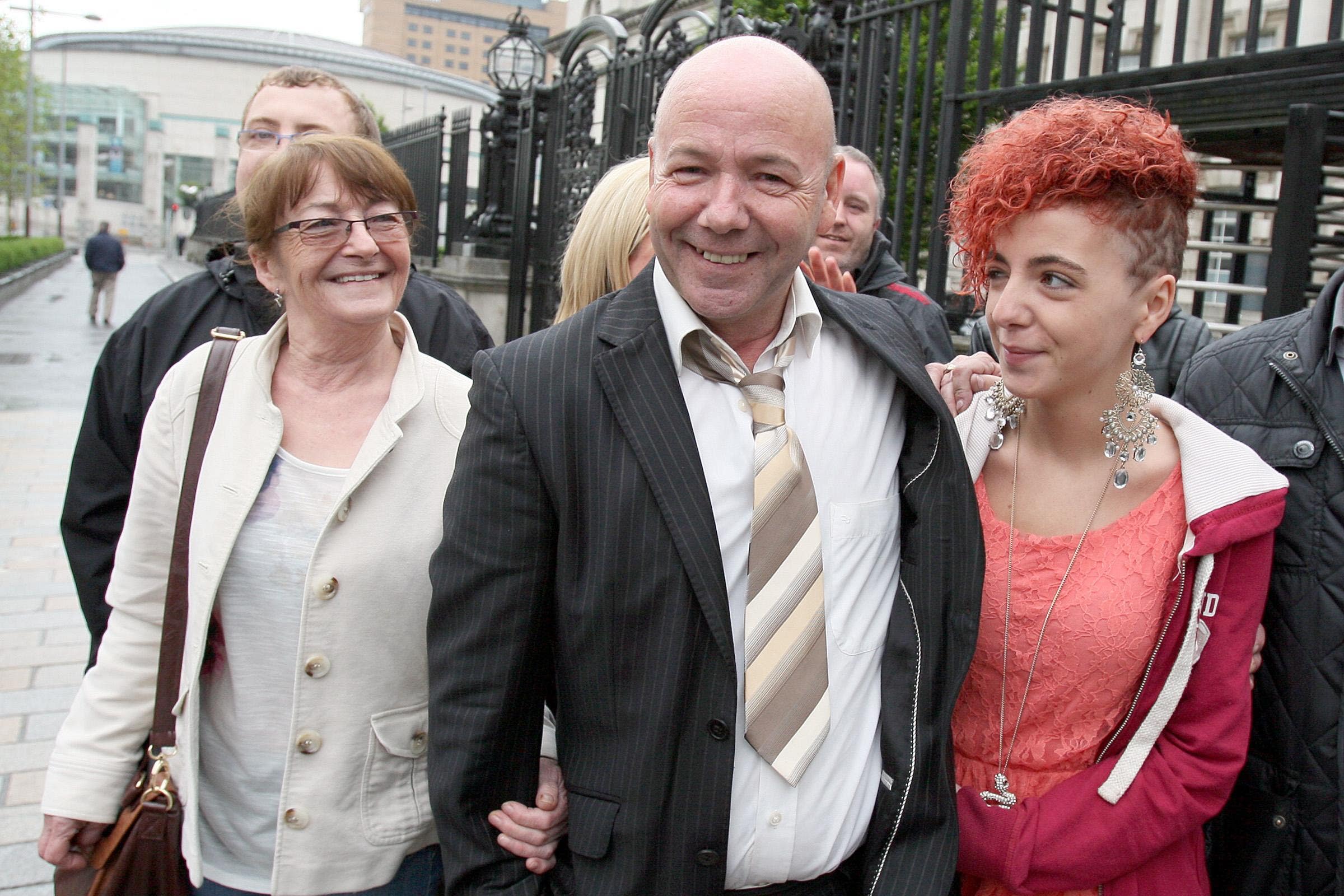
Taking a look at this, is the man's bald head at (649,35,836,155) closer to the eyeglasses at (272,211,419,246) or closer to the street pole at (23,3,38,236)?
the eyeglasses at (272,211,419,246)

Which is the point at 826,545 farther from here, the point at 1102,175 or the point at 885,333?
the point at 1102,175

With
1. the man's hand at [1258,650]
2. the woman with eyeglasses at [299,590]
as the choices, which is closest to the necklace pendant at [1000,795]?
the man's hand at [1258,650]

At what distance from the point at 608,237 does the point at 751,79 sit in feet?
3.45

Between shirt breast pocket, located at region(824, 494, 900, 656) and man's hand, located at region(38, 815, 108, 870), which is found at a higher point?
shirt breast pocket, located at region(824, 494, 900, 656)

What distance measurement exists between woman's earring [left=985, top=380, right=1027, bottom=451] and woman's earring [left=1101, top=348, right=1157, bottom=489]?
0.19m

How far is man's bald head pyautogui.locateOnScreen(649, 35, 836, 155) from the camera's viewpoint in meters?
1.77

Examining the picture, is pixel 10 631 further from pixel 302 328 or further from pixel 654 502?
pixel 654 502

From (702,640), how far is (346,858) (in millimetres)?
888

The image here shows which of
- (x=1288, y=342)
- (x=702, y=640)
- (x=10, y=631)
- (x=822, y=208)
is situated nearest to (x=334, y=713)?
(x=702, y=640)

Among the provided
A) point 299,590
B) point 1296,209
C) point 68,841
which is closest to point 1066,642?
point 299,590

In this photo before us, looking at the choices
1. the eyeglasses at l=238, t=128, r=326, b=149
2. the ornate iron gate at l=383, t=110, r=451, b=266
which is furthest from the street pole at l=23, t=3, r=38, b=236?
the eyeglasses at l=238, t=128, r=326, b=149

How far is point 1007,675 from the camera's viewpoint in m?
2.08

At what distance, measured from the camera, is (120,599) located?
220 cm

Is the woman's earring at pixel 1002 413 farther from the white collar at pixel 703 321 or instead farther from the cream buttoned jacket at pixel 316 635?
the cream buttoned jacket at pixel 316 635
